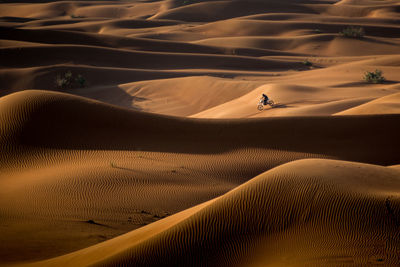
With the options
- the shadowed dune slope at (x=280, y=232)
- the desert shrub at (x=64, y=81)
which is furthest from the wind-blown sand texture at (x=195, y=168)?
the desert shrub at (x=64, y=81)

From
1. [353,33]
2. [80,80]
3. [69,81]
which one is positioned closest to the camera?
[69,81]

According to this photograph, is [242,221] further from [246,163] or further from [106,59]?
[106,59]

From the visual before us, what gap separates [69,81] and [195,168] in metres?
21.1

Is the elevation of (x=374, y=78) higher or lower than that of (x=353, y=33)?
lower

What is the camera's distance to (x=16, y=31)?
40.9 metres

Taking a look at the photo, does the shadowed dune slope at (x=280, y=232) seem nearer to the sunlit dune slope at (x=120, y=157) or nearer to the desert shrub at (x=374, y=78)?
the sunlit dune slope at (x=120, y=157)

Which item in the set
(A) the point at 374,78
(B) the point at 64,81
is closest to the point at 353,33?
(A) the point at 374,78

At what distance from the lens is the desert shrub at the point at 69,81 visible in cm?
3024

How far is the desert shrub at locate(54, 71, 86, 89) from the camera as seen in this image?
3024 cm

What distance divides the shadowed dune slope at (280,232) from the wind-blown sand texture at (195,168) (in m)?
0.02

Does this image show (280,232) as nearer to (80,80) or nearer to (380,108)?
(380,108)

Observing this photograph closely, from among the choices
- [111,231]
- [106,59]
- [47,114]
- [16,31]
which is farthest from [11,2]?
[111,231]

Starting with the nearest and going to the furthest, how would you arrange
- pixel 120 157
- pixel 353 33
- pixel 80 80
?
pixel 120 157 → pixel 80 80 → pixel 353 33

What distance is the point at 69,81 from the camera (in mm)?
30547
